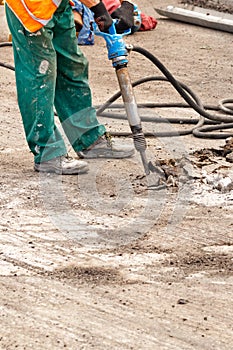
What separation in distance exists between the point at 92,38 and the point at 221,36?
1417 mm

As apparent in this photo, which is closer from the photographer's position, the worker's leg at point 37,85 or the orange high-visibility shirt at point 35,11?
the orange high-visibility shirt at point 35,11

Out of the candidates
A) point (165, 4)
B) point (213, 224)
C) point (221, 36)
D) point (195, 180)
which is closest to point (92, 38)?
point (221, 36)

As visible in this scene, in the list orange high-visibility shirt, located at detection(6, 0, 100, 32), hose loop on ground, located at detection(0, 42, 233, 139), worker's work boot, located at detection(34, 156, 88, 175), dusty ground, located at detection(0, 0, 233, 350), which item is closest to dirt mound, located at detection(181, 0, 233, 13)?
hose loop on ground, located at detection(0, 42, 233, 139)

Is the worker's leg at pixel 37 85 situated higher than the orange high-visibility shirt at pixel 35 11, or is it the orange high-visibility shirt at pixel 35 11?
the orange high-visibility shirt at pixel 35 11

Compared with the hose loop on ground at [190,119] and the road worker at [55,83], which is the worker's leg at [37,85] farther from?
the hose loop on ground at [190,119]

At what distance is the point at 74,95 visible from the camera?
5879 mm

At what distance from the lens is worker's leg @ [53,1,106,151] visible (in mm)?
5738

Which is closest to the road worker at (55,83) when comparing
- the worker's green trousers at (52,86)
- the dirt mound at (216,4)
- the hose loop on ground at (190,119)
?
the worker's green trousers at (52,86)

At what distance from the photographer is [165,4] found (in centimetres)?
1112

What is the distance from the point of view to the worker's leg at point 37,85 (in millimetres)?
5422

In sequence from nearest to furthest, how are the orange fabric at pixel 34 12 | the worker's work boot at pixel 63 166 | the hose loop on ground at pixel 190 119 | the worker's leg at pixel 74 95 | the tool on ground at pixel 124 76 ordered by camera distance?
the orange fabric at pixel 34 12 → the tool on ground at pixel 124 76 → the worker's work boot at pixel 63 166 → the worker's leg at pixel 74 95 → the hose loop on ground at pixel 190 119

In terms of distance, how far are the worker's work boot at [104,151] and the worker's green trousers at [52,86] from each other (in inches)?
1.5

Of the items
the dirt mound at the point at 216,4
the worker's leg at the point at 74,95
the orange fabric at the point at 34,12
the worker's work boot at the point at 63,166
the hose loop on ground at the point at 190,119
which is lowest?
the dirt mound at the point at 216,4

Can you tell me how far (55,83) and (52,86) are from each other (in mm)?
106
